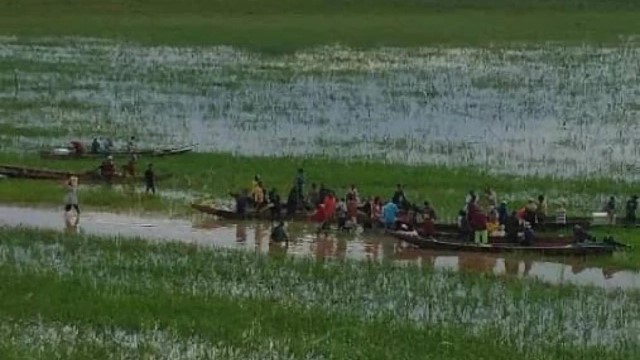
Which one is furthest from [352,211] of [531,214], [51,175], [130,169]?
[51,175]

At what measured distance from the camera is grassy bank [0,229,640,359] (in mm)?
22031

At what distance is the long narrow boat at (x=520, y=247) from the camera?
104 feet

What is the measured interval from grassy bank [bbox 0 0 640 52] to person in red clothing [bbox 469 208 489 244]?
52.1m

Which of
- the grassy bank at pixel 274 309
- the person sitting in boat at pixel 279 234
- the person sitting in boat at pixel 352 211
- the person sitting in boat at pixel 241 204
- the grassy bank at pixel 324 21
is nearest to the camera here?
the grassy bank at pixel 274 309

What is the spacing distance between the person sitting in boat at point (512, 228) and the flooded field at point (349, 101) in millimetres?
10993

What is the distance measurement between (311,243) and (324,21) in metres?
66.4

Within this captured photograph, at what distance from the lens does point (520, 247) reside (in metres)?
32.0

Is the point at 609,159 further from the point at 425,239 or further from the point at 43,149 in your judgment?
the point at 43,149

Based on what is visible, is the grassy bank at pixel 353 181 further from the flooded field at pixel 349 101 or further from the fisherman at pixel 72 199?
the flooded field at pixel 349 101

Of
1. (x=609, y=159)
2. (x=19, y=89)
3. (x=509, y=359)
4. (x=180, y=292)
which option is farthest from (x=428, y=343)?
(x=19, y=89)

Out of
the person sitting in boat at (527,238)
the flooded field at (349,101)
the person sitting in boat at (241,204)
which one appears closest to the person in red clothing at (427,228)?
the person sitting in boat at (527,238)

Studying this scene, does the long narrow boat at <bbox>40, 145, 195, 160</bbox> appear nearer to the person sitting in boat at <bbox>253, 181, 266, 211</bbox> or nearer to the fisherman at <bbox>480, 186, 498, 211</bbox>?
the person sitting in boat at <bbox>253, 181, 266, 211</bbox>

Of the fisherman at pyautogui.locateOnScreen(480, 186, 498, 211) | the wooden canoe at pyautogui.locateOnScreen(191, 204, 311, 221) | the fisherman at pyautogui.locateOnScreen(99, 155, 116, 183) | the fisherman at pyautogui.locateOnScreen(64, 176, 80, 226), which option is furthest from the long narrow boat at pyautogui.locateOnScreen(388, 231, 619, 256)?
the fisherman at pyautogui.locateOnScreen(99, 155, 116, 183)

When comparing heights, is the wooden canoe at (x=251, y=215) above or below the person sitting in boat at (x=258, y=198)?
below
